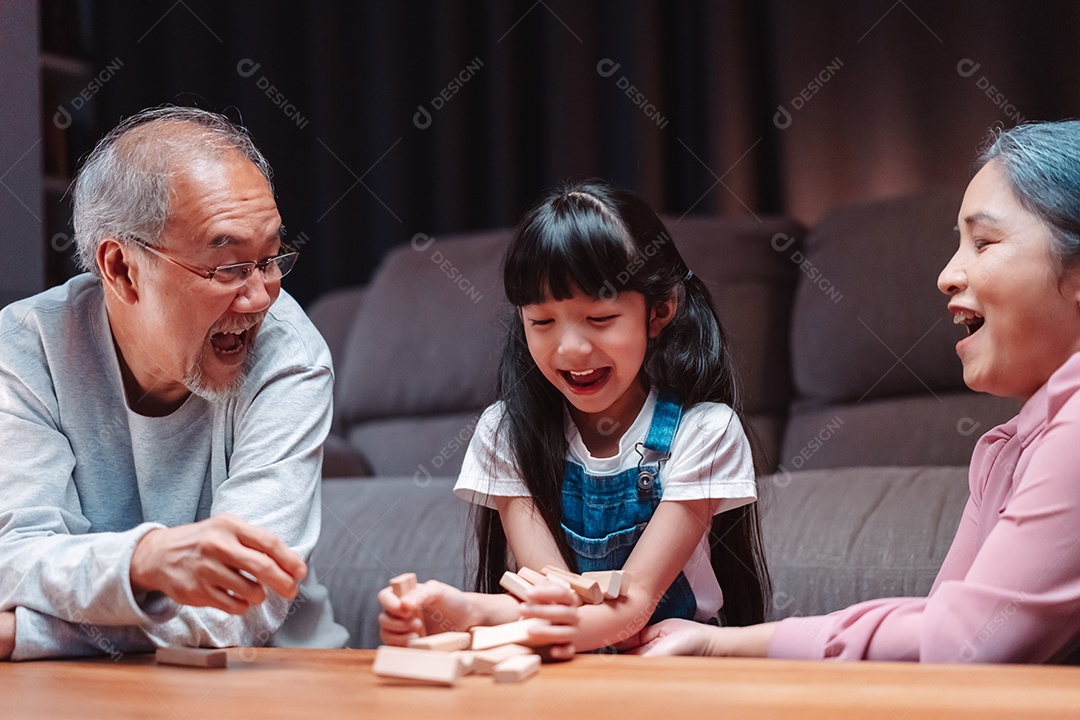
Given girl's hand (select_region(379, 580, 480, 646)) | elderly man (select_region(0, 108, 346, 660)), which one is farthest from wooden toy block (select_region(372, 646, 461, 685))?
elderly man (select_region(0, 108, 346, 660))

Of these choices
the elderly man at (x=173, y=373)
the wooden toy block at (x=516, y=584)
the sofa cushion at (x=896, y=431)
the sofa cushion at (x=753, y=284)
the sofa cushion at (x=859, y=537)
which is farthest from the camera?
the sofa cushion at (x=753, y=284)

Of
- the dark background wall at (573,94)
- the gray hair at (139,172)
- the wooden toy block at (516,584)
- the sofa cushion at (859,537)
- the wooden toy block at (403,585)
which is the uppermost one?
the dark background wall at (573,94)

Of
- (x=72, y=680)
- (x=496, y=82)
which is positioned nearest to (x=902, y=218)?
(x=496, y=82)

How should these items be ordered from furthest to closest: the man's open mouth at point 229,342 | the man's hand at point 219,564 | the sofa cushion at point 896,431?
the sofa cushion at point 896,431, the man's open mouth at point 229,342, the man's hand at point 219,564

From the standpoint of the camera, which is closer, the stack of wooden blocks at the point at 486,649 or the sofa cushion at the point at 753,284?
the stack of wooden blocks at the point at 486,649

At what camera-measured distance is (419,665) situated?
952 millimetres

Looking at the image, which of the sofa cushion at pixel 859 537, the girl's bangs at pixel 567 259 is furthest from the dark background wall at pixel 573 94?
the girl's bangs at pixel 567 259

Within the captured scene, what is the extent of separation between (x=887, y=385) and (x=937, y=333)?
156mm

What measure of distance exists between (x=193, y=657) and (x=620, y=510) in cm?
61

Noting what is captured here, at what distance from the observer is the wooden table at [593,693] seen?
0.82 meters

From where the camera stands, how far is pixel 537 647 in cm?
109

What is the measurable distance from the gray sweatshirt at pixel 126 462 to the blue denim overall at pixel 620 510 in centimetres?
35

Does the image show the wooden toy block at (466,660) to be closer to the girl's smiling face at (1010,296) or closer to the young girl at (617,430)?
the young girl at (617,430)

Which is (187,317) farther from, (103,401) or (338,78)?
(338,78)
